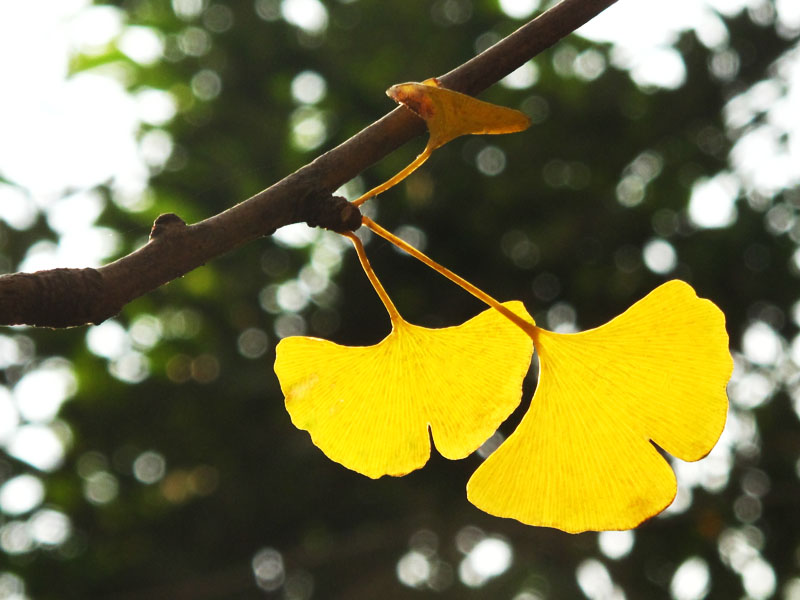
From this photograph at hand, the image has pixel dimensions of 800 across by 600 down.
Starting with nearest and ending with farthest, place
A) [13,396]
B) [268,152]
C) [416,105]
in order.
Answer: [416,105] → [13,396] → [268,152]

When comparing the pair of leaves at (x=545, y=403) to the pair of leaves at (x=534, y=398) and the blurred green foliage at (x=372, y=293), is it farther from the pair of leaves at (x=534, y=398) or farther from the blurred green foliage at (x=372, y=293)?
the blurred green foliage at (x=372, y=293)

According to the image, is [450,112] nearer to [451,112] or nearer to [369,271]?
[451,112]

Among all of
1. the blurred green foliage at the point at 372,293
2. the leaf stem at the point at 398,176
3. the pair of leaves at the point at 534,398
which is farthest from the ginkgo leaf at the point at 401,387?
the blurred green foliage at the point at 372,293

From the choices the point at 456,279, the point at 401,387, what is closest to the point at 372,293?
the point at 401,387

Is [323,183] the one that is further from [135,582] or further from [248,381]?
[135,582]

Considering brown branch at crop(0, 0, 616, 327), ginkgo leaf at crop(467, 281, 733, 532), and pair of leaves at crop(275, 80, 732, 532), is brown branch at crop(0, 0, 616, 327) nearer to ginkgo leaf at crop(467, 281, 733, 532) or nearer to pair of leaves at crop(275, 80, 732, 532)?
pair of leaves at crop(275, 80, 732, 532)

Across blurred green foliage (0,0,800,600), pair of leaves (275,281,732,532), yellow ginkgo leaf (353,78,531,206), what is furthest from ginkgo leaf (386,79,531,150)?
blurred green foliage (0,0,800,600)

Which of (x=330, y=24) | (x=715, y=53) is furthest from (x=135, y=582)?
(x=715, y=53)
